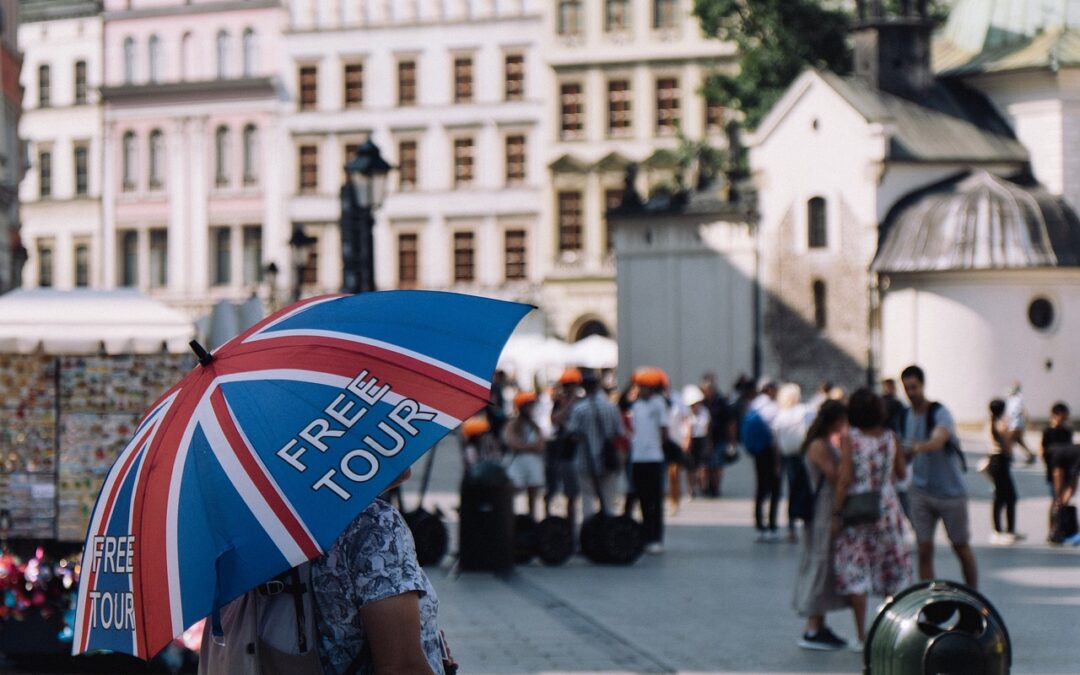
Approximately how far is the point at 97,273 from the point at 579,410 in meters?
57.8

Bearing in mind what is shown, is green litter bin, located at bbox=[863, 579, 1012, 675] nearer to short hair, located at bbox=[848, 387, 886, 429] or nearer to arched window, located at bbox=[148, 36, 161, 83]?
short hair, located at bbox=[848, 387, 886, 429]

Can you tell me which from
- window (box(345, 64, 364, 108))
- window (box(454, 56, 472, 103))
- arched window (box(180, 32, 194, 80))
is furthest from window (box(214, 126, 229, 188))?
window (box(454, 56, 472, 103))

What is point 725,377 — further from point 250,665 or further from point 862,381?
point 250,665

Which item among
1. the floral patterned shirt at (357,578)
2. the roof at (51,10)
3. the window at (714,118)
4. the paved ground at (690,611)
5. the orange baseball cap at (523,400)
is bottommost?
the paved ground at (690,611)

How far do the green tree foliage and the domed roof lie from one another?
749 centimetres

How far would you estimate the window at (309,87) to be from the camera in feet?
229

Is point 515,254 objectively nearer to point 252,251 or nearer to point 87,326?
point 252,251

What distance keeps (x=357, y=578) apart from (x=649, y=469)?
47.9ft

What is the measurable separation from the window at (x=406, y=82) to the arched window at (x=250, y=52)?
5771 mm

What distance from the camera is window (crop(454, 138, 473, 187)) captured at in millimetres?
68312

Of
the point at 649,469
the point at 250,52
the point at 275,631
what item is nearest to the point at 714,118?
the point at 250,52

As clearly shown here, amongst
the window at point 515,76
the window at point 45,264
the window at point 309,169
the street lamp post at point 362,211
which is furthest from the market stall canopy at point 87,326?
the window at point 45,264

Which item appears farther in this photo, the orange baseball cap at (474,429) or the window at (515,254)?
the window at (515,254)

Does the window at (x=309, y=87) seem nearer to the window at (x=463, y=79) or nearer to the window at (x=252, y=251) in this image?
the window at (x=252, y=251)
